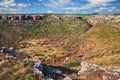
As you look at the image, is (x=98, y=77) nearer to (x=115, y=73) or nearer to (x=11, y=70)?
(x=115, y=73)

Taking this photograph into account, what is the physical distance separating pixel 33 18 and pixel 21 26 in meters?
36.8

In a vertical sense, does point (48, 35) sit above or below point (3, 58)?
below

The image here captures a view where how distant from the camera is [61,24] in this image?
557ft

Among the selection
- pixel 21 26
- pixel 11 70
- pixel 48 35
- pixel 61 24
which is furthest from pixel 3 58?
pixel 61 24

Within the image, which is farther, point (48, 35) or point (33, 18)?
point (33, 18)

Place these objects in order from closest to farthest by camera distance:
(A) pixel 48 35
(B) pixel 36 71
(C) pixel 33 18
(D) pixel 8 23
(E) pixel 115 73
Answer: (B) pixel 36 71 < (E) pixel 115 73 < (A) pixel 48 35 < (D) pixel 8 23 < (C) pixel 33 18

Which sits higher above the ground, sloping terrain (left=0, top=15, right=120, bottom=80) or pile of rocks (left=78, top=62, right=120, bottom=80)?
pile of rocks (left=78, top=62, right=120, bottom=80)

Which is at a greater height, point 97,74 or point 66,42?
point 97,74

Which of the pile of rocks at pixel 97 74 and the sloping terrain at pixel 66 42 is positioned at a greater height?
the pile of rocks at pixel 97 74

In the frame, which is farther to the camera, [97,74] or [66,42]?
[66,42]

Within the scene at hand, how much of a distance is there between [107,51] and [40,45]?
43.9 meters

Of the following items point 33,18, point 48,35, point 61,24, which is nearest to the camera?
point 48,35

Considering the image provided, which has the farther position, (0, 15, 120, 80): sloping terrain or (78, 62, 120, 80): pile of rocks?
(0, 15, 120, 80): sloping terrain

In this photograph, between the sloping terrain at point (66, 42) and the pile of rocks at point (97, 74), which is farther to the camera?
the sloping terrain at point (66, 42)
